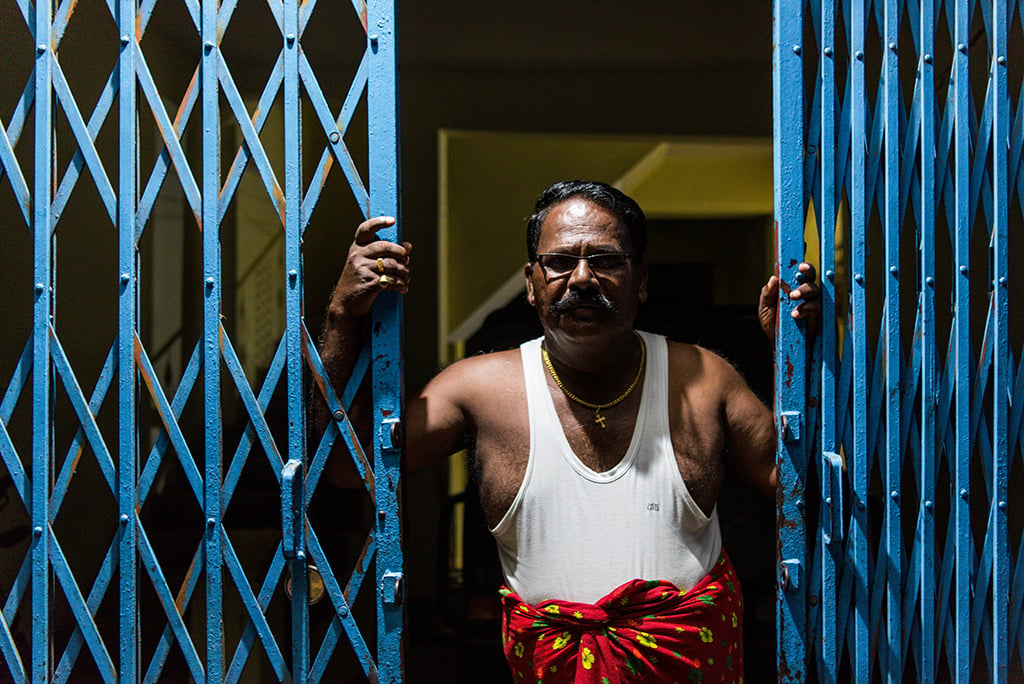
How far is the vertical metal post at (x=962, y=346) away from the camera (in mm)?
2146

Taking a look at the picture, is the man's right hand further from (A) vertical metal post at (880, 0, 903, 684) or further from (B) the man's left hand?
(A) vertical metal post at (880, 0, 903, 684)

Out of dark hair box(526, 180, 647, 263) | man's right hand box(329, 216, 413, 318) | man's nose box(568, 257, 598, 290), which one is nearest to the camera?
man's right hand box(329, 216, 413, 318)

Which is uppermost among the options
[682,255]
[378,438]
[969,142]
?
[682,255]

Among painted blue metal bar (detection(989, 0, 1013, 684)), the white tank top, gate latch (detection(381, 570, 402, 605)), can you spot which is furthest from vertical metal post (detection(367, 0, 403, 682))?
painted blue metal bar (detection(989, 0, 1013, 684))

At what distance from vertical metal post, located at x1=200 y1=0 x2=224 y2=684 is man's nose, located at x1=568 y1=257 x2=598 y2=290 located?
2.78 ft

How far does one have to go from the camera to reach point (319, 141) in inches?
280

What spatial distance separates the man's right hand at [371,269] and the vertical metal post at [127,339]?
0.50 meters

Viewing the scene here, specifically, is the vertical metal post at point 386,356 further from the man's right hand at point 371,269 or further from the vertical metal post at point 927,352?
the vertical metal post at point 927,352

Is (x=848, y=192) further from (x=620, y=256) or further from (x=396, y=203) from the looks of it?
(x=396, y=203)

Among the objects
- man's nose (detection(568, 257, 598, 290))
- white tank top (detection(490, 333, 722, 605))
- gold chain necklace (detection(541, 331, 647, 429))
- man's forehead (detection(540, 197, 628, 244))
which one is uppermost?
man's forehead (detection(540, 197, 628, 244))

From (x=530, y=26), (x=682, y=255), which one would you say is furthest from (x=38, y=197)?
(x=682, y=255)

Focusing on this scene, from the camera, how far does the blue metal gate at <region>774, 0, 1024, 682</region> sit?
2.12m

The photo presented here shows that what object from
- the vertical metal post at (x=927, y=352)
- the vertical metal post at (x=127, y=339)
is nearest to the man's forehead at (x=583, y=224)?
the vertical metal post at (x=927, y=352)

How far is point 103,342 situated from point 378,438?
250 cm
